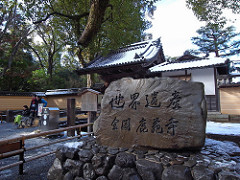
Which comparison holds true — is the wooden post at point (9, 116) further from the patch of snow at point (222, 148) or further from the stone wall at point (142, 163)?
the patch of snow at point (222, 148)

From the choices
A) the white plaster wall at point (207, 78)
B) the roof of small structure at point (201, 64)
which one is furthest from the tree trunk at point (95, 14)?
the white plaster wall at point (207, 78)

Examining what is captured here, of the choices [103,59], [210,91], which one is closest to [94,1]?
[103,59]

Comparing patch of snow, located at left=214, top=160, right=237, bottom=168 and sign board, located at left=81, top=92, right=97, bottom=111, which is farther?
sign board, located at left=81, top=92, right=97, bottom=111

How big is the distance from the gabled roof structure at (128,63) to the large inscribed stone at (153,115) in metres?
5.54

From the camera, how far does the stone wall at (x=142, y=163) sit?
2.12 m

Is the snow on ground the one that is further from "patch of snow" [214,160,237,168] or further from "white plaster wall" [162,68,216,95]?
"patch of snow" [214,160,237,168]

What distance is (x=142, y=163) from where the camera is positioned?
2.46 metres

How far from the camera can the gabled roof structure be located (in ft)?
29.6

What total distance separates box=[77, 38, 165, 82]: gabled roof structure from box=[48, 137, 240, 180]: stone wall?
245 inches

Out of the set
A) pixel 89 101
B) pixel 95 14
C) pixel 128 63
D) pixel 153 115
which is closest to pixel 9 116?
pixel 89 101

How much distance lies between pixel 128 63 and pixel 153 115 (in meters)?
6.20

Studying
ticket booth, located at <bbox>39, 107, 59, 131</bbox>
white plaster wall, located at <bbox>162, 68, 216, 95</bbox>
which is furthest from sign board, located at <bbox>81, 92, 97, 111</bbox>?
white plaster wall, located at <bbox>162, 68, 216, 95</bbox>

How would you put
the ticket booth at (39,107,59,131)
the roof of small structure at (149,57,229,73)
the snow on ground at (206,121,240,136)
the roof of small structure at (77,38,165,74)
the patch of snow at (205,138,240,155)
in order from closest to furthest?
the patch of snow at (205,138,240,155), the snow on ground at (206,121,240,136), the ticket booth at (39,107,59,131), the roof of small structure at (149,57,229,73), the roof of small structure at (77,38,165,74)

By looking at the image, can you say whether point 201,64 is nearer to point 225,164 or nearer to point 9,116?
point 225,164
